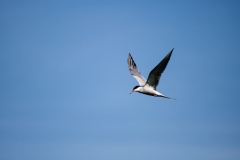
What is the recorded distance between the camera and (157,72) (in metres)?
21.9

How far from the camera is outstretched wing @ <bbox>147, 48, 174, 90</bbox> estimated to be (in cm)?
2071

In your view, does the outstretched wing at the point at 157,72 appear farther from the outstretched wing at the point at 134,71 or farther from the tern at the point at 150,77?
the outstretched wing at the point at 134,71

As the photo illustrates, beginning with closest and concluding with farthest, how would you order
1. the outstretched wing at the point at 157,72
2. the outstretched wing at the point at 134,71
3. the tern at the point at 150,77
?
the outstretched wing at the point at 157,72 < the tern at the point at 150,77 < the outstretched wing at the point at 134,71

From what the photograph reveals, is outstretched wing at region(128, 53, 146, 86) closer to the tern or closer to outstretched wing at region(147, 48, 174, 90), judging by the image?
the tern

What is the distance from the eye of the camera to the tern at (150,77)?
2120 cm

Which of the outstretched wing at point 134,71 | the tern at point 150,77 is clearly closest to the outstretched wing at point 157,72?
the tern at point 150,77

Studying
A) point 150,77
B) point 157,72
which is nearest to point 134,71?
point 150,77

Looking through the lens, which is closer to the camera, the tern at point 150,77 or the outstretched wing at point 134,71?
the tern at point 150,77

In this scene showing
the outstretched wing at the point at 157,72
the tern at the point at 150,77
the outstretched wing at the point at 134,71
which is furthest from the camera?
the outstretched wing at the point at 134,71

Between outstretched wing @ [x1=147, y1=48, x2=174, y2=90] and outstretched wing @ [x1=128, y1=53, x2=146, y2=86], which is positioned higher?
outstretched wing @ [x1=128, y1=53, x2=146, y2=86]

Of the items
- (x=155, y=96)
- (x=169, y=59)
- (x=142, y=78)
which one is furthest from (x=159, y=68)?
(x=142, y=78)

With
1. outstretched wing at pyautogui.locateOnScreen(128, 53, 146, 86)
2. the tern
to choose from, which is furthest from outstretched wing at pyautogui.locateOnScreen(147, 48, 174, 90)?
outstretched wing at pyautogui.locateOnScreen(128, 53, 146, 86)

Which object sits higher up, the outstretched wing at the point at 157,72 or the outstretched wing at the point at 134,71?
the outstretched wing at the point at 134,71

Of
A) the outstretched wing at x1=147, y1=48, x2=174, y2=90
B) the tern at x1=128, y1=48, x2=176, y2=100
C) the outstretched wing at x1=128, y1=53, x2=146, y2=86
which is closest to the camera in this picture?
the outstretched wing at x1=147, y1=48, x2=174, y2=90
